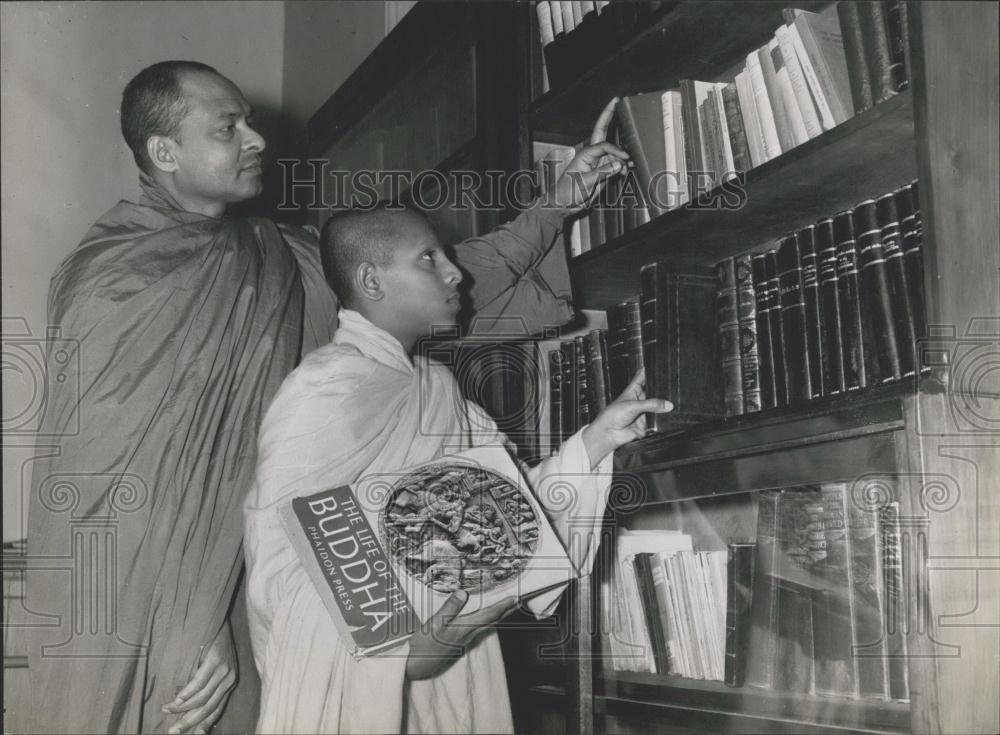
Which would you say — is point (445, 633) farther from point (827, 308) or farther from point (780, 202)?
point (780, 202)

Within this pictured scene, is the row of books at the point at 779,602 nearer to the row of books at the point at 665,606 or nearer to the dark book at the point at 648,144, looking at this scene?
the row of books at the point at 665,606

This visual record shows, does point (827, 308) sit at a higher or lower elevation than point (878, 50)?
lower

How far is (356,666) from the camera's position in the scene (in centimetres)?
121

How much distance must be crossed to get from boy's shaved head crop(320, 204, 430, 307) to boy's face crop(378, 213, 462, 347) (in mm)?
15

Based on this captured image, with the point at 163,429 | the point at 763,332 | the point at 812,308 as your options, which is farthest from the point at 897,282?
the point at 163,429

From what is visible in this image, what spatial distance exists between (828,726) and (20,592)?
196cm

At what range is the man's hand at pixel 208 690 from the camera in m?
1.46

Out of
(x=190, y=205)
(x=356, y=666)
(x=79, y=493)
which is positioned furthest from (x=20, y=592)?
(x=356, y=666)

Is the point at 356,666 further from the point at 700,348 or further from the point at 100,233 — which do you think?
the point at 100,233

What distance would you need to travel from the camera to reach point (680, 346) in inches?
57.6

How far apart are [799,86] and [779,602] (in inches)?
27.7

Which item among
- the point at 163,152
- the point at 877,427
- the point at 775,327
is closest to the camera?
the point at 877,427

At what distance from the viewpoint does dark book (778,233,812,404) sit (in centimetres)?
129

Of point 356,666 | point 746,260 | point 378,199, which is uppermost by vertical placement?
point 378,199
